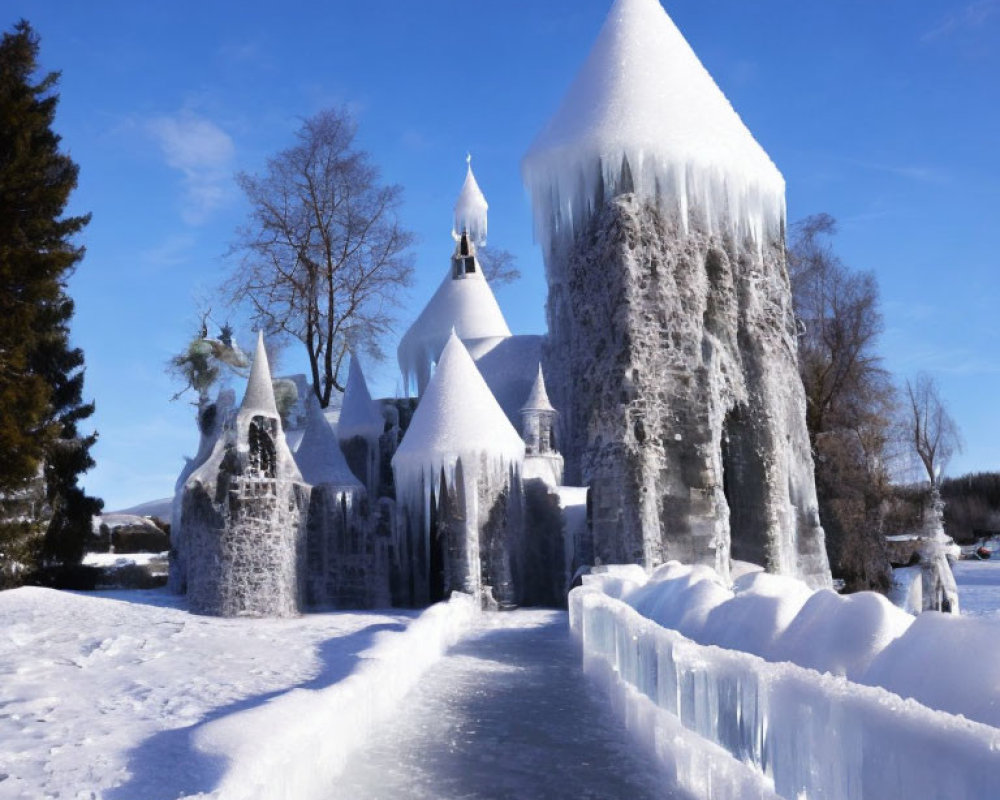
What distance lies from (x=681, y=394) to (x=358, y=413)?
8.18 m

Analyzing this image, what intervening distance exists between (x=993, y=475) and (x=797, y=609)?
117 feet

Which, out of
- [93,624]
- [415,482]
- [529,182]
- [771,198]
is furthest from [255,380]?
[771,198]

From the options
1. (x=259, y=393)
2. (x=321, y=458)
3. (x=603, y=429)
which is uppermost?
(x=259, y=393)

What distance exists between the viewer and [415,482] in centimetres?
1716

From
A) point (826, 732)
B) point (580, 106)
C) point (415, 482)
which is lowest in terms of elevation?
point (826, 732)

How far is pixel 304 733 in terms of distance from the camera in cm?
495

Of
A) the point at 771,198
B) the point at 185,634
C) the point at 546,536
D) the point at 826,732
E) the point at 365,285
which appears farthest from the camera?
the point at 365,285

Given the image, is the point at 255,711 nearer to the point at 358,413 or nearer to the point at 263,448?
the point at 263,448

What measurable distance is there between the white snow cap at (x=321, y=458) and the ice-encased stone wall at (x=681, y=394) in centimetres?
445

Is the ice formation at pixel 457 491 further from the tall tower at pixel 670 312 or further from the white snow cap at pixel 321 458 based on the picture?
the tall tower at pixel 670 312

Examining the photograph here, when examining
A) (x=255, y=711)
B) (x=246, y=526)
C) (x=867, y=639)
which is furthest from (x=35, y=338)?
(x=867, y=639)

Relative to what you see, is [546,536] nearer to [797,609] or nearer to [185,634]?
[185,634]

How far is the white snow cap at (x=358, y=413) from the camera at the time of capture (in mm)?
21781

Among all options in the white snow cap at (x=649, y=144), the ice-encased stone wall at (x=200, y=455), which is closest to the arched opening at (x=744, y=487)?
the white snow cap at (x=649, y=144)
